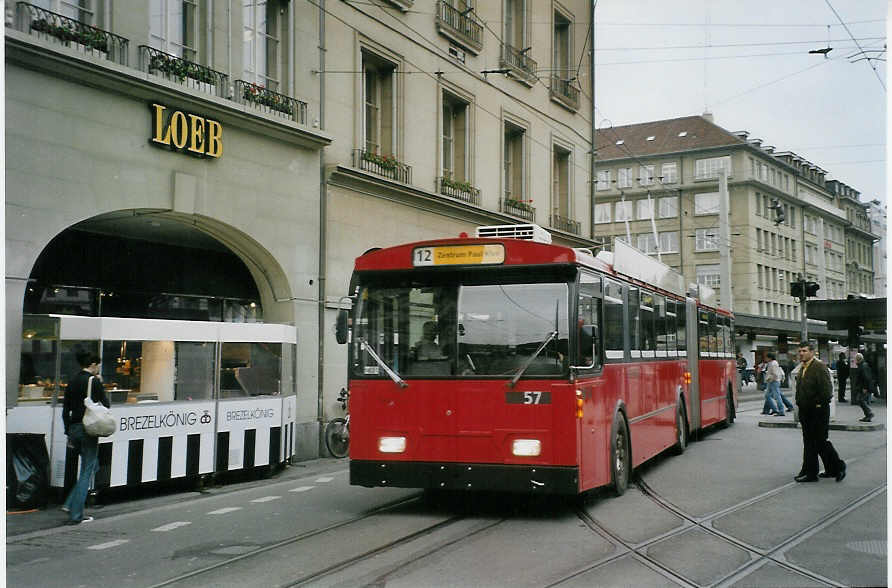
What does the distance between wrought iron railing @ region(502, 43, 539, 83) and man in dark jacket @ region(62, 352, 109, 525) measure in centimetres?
1587

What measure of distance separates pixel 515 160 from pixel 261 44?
10123mm

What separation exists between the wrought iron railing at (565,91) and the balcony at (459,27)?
4478 millimetres

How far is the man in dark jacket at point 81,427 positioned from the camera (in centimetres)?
997

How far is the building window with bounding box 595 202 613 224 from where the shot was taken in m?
34.3

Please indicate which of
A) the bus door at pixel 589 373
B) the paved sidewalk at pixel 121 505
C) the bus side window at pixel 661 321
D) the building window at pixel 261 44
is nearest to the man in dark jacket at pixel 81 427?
the paved sidewalk at pixel 121 505

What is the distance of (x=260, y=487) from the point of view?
12.9 metres

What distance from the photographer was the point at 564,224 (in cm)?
2800

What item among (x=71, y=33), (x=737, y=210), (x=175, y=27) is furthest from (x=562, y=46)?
(x=71, y=33)

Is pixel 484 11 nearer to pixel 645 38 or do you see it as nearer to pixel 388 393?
pixel 645 38

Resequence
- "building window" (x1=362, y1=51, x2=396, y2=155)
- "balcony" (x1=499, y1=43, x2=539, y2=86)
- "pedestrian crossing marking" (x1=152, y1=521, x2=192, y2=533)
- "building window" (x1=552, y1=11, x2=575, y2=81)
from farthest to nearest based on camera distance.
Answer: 1. "building window" (x1=552, y1=11, x2=575, y2=81)
2. "balcony" (x1=499, y1=43, x2=539, y2=86)
3. "building window" (x1=362, y1=51, x2=396, y2=155)
4. "pedestrian crossing marking" (x1=152, y1=521, x2=192, y2=533)

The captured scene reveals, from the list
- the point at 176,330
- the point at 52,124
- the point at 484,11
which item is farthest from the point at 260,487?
the point at 484,11

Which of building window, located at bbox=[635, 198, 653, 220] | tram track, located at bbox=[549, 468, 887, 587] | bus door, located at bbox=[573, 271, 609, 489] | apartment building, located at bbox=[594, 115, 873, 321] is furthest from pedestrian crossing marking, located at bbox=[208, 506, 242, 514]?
building window, located at bbox=[635, 198, 653, 220]

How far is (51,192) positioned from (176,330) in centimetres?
234

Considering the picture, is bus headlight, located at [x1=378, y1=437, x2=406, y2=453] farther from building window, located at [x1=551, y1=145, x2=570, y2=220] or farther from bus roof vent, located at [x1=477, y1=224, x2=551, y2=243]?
building window, located at [x1=551, y1=145, x2=570, y2=220]
